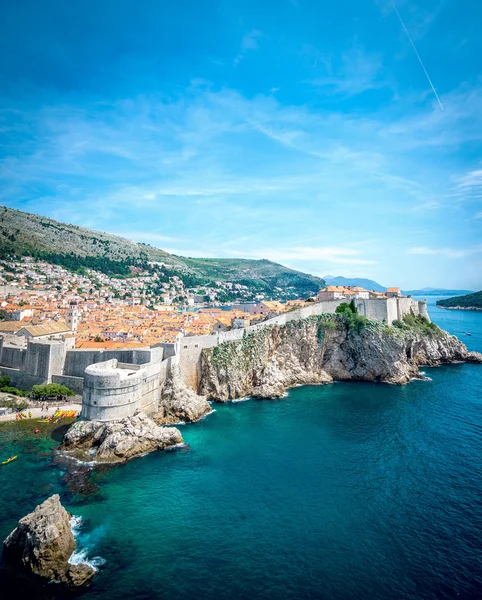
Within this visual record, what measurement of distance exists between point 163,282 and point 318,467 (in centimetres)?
10711

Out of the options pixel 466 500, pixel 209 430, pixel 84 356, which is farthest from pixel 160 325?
pixel 466 500

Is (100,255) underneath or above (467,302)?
above

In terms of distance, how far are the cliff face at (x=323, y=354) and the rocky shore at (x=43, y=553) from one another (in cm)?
1915

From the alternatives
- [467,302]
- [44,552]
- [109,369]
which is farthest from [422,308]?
[467,302]

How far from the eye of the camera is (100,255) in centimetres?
12612

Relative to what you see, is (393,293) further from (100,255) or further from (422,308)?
(100,255)

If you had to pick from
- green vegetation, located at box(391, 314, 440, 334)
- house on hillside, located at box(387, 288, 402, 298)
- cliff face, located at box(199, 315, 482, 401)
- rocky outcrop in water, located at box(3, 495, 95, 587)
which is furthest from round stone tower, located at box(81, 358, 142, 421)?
house on hillside, located at box(387, 288, 402, 298)

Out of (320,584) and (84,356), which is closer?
(320,584)

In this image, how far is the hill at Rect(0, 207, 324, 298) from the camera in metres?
99.4

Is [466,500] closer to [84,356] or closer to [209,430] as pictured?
[209,430]

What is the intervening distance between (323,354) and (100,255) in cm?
10586

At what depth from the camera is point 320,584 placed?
451 inches

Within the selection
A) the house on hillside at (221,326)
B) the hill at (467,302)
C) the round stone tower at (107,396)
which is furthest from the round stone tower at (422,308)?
the hill at (467,302)

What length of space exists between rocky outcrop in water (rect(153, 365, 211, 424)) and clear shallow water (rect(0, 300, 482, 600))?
1.14 metres
